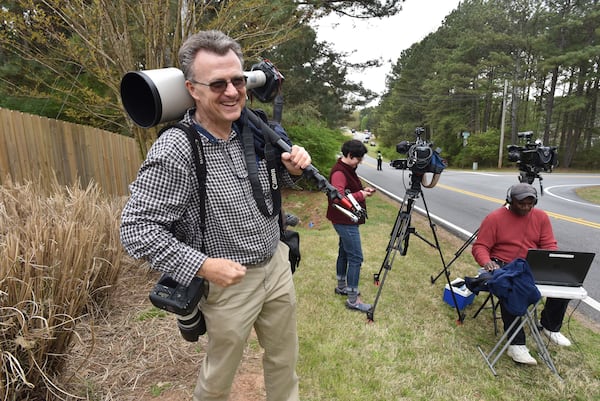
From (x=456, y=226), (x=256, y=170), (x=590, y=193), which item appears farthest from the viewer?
(x=590, y=193)

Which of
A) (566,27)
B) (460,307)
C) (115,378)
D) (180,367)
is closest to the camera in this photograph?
(115,378)

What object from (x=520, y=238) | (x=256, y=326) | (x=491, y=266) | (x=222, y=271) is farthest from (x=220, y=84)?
(x=520, y=238)

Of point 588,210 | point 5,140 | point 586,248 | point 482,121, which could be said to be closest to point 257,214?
point 5,140

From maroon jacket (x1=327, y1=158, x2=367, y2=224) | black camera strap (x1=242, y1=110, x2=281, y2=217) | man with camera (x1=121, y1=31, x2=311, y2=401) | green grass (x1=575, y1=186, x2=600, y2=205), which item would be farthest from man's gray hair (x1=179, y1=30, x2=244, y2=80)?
green grass (x1=575, y1=186, x2=600, y2=205)

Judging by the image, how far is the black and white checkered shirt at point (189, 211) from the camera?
128cm

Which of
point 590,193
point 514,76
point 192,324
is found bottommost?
point 590,193

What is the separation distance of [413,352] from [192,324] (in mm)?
2065

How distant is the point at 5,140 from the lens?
132 inches

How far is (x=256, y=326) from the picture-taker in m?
1.77

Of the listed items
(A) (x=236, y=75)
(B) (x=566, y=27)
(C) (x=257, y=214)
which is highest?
(B) (x=566, y=27)

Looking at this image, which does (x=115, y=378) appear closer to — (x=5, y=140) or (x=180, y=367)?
(x=180, y=367)

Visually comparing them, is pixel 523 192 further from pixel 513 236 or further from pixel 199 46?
pixel 199 46

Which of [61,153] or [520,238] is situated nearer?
[520,238]

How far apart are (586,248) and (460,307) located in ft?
13.1
